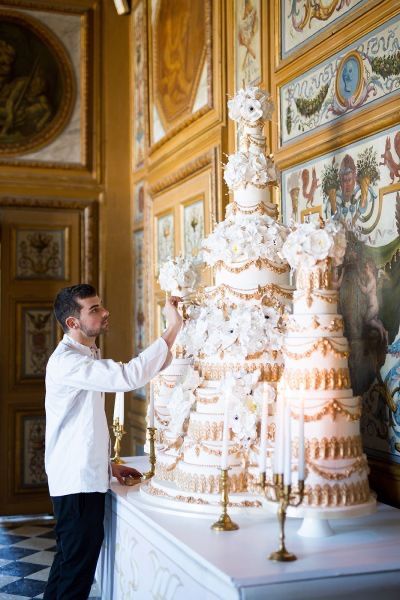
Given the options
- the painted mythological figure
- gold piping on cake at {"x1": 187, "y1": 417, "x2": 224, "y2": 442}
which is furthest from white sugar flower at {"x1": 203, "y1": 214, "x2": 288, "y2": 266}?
the painted mythological figure

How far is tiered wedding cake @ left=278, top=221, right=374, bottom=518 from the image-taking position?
2961 mm

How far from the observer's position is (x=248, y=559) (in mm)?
2596

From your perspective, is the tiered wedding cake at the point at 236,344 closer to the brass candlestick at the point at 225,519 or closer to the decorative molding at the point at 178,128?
the brass candlestick at the point at 225,519

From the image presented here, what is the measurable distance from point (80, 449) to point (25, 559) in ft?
9.15

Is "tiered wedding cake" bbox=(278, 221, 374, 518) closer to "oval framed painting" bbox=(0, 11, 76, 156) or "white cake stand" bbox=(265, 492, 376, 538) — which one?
"white cake stand" bbox=(265, 492, 376, 538)

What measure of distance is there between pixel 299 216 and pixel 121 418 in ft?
5.12

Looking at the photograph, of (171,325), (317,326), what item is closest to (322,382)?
(317,326)

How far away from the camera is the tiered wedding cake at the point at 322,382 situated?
2.96 m

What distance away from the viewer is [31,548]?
6.40 meters

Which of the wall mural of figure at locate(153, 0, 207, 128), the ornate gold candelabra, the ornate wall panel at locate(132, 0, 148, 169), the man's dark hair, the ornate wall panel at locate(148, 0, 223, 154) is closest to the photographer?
the ornate gold candelabra

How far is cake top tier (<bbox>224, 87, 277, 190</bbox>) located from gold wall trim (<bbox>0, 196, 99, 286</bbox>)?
4.39m

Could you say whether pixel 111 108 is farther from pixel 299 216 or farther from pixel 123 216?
pixel 299 216

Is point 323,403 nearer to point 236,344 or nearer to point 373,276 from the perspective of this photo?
point 236,344

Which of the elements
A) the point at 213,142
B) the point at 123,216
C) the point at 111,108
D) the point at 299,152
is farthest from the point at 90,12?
the point at 299,152
